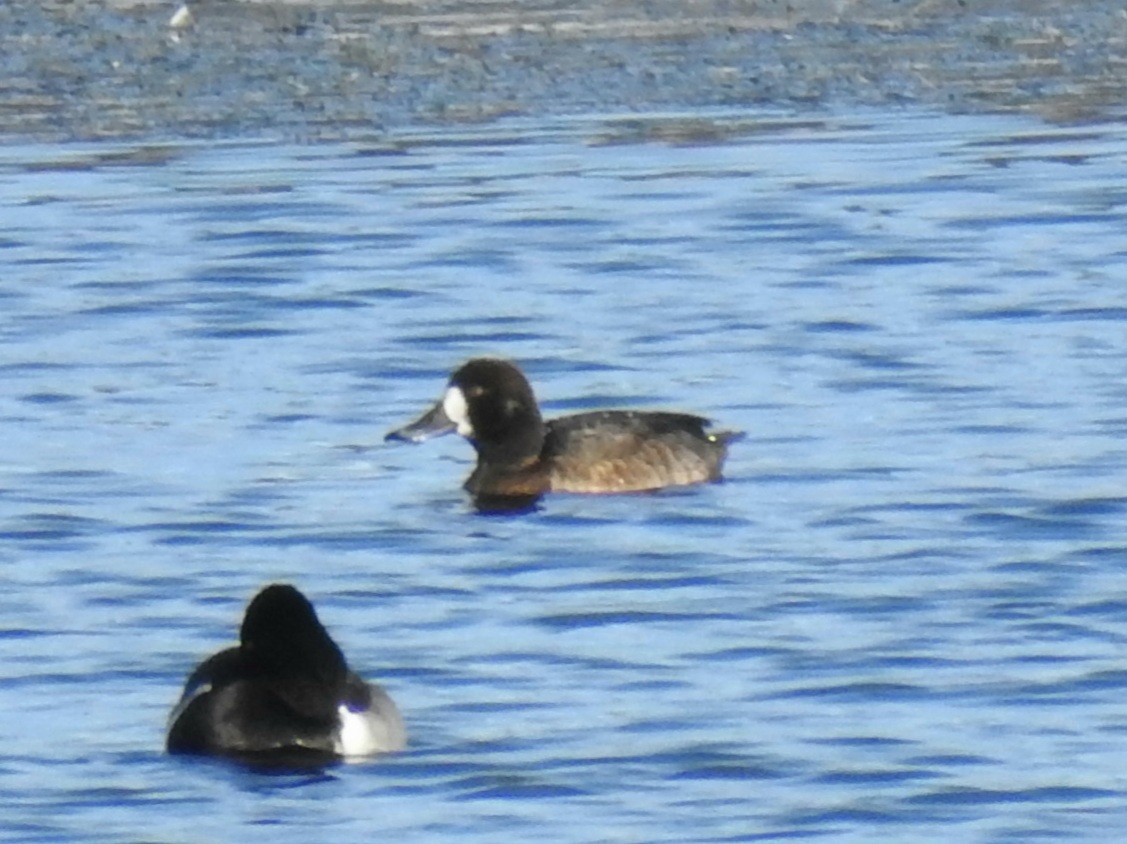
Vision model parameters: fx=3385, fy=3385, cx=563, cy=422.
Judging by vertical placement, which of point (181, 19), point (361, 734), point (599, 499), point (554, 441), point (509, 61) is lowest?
point (599, 499)

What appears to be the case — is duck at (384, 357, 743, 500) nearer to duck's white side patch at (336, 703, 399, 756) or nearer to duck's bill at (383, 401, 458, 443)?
duck's bill at (383, 401, 458, 443)

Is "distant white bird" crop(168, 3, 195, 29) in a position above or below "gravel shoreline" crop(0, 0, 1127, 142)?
above

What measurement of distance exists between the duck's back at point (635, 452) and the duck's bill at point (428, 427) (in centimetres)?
40

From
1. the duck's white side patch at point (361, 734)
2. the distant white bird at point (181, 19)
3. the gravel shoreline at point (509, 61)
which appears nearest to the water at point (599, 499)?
the duck's white side patch at point (361, 734)

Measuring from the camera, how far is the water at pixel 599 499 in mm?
7750

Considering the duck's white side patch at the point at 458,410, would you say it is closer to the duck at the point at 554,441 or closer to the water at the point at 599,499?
the duck at the point at 554,441

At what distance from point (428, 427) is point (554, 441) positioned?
0.45 metres

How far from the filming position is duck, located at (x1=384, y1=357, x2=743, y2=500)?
11516 millimetres

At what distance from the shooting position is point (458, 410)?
39.1 feet

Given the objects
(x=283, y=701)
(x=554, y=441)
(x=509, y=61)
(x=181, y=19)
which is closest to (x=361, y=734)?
(x=283, y=701)

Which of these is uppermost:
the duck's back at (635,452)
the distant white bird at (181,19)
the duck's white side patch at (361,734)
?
the distant white bird at (181,19)

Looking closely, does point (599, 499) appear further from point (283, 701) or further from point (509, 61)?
point (509, 61)

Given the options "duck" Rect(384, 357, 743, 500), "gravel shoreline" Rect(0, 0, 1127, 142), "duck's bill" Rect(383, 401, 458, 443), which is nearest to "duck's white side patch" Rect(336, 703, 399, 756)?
"duck" Rect(384, 357, 743, 500)

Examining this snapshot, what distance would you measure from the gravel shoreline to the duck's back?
755cm
